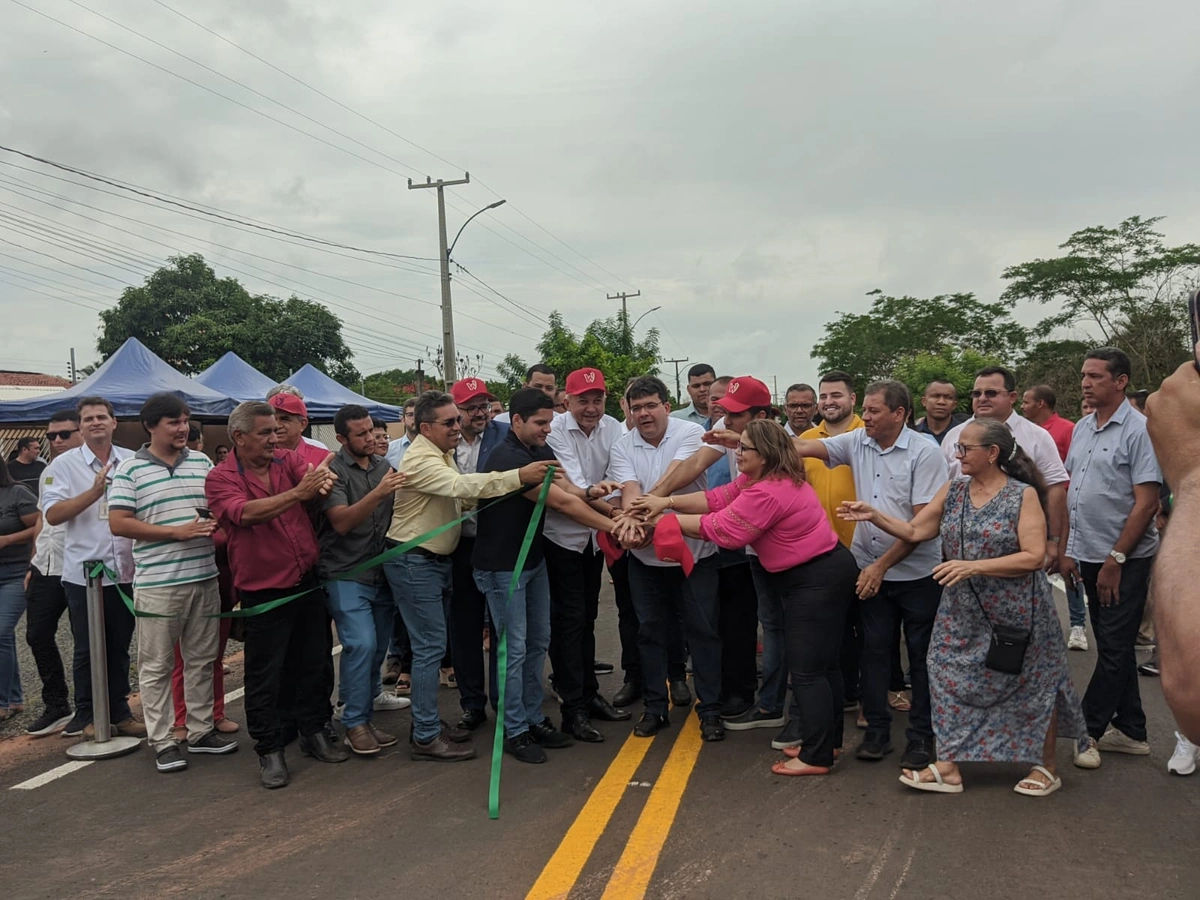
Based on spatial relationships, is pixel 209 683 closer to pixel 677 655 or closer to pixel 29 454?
pixel 677 655

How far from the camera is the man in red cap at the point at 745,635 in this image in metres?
5.41

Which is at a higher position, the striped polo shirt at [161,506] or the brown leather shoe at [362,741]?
the striped polo shirt at [161,506]

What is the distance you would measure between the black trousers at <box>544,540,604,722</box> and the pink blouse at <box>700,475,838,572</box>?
1108mm

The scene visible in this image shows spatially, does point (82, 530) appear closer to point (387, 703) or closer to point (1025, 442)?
point (387, 703)

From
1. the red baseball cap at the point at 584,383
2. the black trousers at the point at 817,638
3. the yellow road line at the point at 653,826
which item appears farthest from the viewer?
the red baseball cap at the point at 584,383

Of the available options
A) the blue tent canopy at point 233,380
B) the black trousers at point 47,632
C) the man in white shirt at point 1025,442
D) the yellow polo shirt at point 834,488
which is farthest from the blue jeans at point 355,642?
the blue tent canopy at point 233,380

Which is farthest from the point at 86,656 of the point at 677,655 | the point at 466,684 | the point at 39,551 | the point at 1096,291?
the point at 1096,291

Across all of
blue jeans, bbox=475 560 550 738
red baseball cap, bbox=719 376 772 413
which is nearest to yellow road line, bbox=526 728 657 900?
blue jeans, bbox=475 560 550 738

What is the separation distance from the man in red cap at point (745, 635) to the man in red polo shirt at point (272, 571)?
216 centimetres

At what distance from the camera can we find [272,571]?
493cm

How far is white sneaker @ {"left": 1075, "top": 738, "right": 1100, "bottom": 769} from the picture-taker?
14.8 feet

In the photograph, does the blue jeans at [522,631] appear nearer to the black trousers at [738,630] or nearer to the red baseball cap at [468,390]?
the black trousers at [738,630]

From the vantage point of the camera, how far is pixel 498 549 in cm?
501

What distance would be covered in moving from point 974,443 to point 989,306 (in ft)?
161
